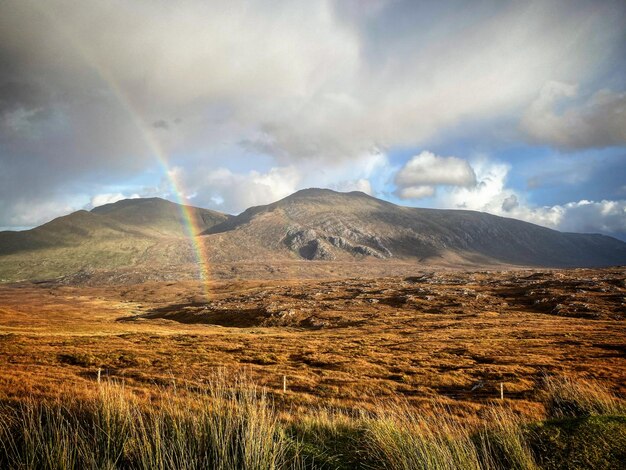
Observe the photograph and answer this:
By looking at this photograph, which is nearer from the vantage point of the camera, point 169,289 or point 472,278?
point 472,278

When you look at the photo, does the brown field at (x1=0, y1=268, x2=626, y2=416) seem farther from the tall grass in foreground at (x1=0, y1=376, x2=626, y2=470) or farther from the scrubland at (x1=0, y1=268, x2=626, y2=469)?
the tall grass in foreground at (x1=0, y1=376, x2=626, y2=470)

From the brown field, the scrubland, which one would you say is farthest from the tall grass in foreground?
the brown field

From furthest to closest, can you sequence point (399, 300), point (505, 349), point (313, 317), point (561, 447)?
1. point (399, 300)
2. point (313, 317)
3. point (505, 349)
4. point (561, 447)

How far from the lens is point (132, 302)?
136375 millimetres

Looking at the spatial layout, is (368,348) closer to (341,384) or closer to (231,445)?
(341,384)

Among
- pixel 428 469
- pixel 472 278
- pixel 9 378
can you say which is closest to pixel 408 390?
pixel 428 469

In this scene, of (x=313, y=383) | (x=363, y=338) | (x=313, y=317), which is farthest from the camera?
(x=313, y=317)

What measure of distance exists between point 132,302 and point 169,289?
24.8m

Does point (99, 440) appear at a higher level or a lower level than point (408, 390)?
higher

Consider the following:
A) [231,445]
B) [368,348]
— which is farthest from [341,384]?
[231,445]

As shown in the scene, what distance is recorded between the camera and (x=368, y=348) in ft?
149

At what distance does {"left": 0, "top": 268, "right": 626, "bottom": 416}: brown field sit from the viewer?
24891 mm

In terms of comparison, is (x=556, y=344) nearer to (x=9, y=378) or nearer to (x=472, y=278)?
(x=9, y=378)

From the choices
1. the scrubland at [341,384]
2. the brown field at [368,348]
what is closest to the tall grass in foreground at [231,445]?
the scrubland at [341,384]
